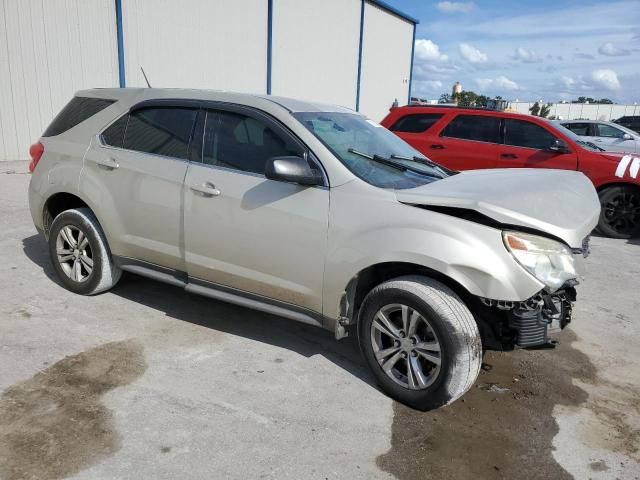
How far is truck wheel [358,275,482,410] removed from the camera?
2.92 m

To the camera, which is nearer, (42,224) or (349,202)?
(349,202)

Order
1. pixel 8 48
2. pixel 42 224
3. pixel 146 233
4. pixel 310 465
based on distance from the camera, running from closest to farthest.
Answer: pixel 310 465 → pixel 146 233 → pixel 42 224 → pixel 8 48

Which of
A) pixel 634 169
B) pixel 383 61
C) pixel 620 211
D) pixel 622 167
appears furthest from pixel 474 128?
pixel 383 61

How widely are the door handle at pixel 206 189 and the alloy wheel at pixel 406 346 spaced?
4.54 ft

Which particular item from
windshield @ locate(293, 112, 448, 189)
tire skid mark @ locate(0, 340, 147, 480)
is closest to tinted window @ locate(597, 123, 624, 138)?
windshield @ locate(293, 112, 448, 189)

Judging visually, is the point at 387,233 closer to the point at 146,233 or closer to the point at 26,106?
the point at 146,233

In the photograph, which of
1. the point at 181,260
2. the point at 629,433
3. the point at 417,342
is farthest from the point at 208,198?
the point at 629,433

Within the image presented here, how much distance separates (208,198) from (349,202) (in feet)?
3.44

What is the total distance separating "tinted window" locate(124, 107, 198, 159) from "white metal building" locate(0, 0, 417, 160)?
8.94 metres

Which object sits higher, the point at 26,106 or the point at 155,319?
the point at 26,106

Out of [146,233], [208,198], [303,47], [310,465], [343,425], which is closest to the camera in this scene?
[310,465]

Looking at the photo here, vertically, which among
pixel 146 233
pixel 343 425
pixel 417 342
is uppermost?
pixel 146 233

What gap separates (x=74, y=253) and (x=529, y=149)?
21.3ft

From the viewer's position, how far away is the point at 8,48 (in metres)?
11.0
